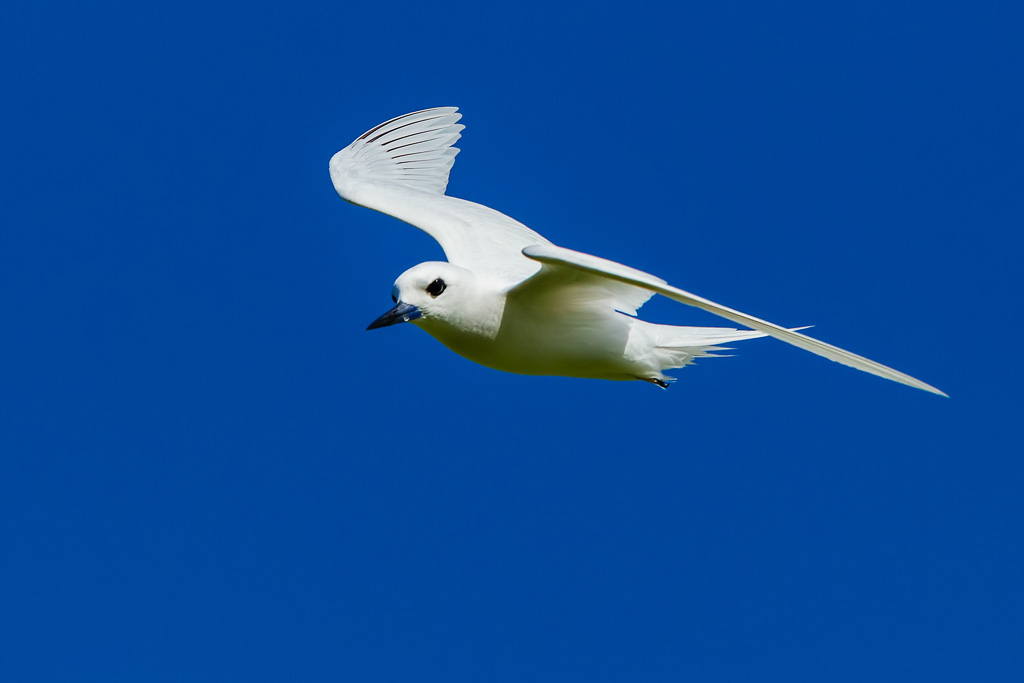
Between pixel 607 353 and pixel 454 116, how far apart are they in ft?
12.7

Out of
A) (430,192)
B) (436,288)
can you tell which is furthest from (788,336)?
(430,192)

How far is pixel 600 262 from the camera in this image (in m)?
6.21

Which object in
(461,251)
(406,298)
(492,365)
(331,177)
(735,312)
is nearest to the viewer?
(735,312)

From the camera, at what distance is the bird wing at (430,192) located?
8.49 meters

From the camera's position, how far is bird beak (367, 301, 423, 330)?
22.7ft

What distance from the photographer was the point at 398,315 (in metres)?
6.96

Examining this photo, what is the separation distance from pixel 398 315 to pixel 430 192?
3.44 m

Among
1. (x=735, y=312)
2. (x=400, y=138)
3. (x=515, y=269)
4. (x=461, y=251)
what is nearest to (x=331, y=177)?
(x=400, y=138)

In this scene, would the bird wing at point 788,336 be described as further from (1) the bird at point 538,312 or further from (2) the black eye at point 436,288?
(2) the black eye at point 436,288

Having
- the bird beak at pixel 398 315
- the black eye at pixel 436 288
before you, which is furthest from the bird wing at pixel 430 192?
the bird beak at pixel 398 315

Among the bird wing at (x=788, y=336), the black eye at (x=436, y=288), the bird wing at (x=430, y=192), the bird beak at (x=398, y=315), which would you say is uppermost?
the bird wing at (x=430, y=192)

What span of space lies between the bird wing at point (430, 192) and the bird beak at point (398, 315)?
787 mm

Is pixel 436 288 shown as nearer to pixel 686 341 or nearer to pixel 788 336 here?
pixel 686 341

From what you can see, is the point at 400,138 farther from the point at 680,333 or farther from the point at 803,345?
the point at 803,345
